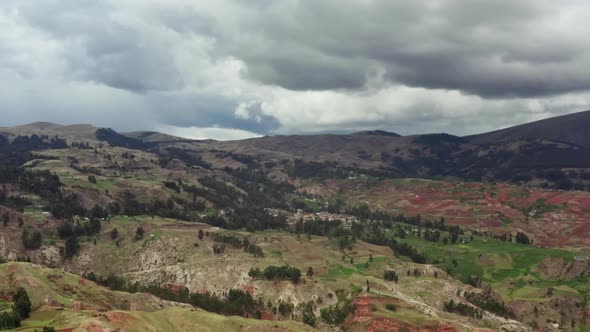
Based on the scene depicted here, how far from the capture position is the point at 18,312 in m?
94.6

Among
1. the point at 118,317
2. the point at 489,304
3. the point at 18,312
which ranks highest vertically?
the point at 18,312

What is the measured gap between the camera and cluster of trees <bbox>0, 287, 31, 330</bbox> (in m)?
88.4

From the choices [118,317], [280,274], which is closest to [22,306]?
[118,317]

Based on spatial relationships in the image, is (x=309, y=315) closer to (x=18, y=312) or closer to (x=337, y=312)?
(x=337, y=312)

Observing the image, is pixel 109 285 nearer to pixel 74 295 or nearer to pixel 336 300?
pixel 74 295

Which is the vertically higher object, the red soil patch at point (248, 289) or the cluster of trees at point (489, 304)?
the red soil patch at point (248, 289)

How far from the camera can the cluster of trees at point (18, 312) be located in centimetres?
8843

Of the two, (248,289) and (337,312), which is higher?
(248,289)

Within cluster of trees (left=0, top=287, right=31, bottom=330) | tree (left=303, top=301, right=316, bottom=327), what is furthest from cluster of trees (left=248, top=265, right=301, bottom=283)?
cluster of trees (left=0, top=287, right=31, bottom=330)

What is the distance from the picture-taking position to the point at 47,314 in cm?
10031

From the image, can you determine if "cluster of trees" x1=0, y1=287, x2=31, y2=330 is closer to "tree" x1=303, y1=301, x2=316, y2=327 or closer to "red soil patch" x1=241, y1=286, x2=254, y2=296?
"red soil patch" x1=241, y1=286, x2=254, y2=296

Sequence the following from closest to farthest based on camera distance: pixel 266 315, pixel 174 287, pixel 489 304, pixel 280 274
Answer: pixel 266 315
pixel 489 304
pixel 174 287
pixel 280 274

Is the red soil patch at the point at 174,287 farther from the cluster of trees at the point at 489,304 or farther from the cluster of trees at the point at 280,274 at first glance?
the cluster of trees at the point at 489,304

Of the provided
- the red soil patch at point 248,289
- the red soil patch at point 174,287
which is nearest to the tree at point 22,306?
the red soil patch at point 174,287
